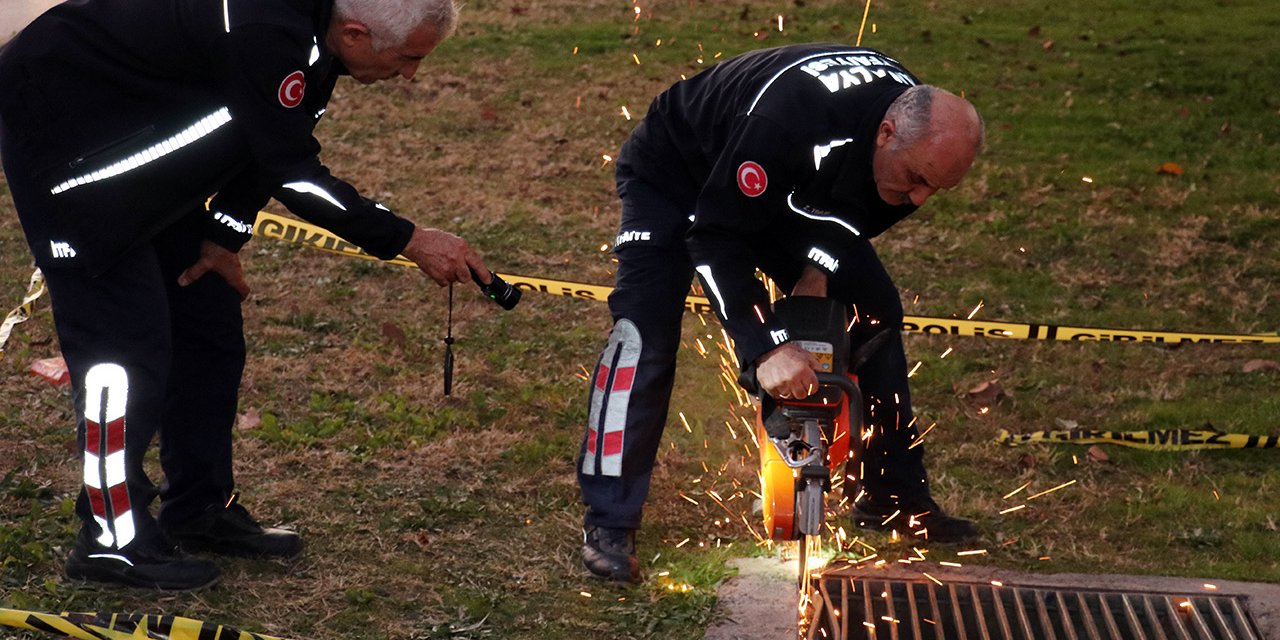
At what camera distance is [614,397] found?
15.9ft

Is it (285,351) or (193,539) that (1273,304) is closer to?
(285,351)

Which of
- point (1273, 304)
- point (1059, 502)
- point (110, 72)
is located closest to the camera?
point (110, 72)

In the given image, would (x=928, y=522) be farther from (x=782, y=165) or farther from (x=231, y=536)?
(x=231, y=536)

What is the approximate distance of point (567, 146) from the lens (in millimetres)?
10523

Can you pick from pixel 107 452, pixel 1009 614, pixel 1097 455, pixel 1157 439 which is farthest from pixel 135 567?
pixel 1157 439

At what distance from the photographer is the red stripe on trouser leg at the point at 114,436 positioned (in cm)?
424

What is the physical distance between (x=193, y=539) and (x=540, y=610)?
123 centimetres

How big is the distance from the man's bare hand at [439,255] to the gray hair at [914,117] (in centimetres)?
133

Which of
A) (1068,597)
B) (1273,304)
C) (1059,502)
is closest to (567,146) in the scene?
(1273,304)

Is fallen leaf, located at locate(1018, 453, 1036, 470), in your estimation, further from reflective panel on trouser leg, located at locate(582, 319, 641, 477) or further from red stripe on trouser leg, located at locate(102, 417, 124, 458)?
red stripe on trouser leg, located at locate(102, 417, 124, 458)

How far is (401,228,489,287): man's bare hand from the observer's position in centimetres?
439

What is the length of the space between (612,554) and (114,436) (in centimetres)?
165

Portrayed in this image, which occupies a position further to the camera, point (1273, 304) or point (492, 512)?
point (1273, 304)

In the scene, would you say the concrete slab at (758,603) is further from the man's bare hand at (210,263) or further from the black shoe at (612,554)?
the man's bare hand at (210,263)
